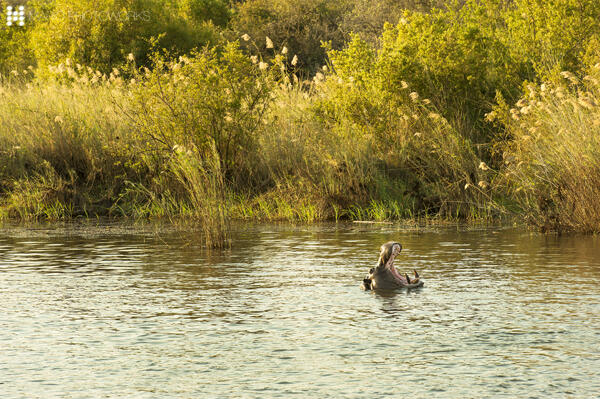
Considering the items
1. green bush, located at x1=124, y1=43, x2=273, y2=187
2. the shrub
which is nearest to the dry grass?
the shrub

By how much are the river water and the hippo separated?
16 centimetres

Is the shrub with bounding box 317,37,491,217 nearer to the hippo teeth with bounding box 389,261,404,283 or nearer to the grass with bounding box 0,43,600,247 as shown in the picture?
the grass with bounding box 0,43,600,247

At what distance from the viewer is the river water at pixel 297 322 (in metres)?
6.83

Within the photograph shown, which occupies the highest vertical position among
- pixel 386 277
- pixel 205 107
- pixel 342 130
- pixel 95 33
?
pixel 95 33

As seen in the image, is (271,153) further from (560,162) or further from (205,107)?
(560,162)

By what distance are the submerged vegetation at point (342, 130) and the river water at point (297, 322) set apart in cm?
371

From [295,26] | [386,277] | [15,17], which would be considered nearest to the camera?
[386,277]

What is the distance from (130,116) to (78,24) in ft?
→ 33.4

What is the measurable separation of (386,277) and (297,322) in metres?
1.79

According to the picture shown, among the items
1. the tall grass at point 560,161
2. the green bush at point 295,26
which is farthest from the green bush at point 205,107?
the green bush at point 295,26

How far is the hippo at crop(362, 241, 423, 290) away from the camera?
10.4m

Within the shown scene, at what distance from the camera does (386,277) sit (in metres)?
10.5

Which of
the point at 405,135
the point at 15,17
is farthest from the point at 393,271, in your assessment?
the point at 15,17

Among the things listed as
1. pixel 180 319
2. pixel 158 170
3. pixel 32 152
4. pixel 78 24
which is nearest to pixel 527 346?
pixel 180 319
